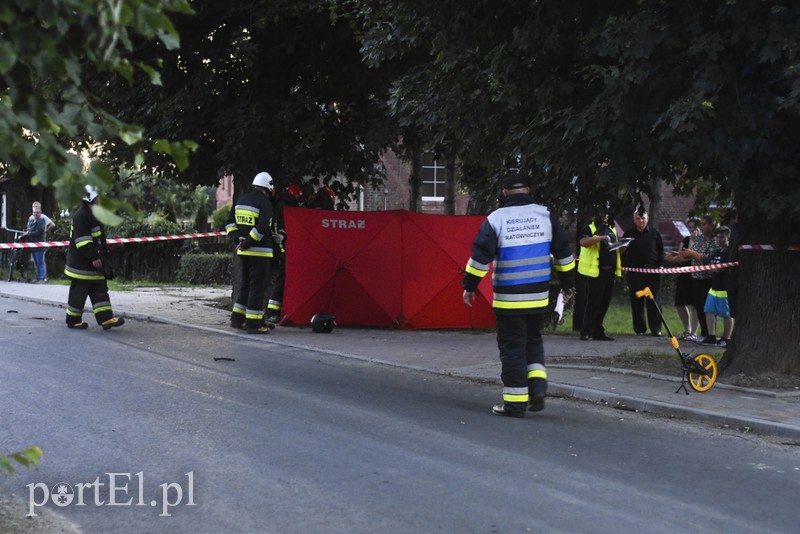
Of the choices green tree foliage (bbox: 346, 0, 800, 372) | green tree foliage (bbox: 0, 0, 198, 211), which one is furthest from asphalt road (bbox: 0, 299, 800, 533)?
green tree foliage (bbox: 0, 0, 198, 211)

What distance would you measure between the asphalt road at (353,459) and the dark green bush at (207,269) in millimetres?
14915

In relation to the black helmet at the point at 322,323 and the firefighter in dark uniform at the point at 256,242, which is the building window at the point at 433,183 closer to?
the black helmet at the point at 322,323

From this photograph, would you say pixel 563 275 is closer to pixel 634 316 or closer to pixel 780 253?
pixel 780 253

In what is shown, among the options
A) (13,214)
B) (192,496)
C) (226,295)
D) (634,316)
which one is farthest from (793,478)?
(13,214)

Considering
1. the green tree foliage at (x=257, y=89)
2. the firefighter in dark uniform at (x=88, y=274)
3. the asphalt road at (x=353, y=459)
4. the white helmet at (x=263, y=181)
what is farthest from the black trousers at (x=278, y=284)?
the asphalt road at (x=353, y=459)

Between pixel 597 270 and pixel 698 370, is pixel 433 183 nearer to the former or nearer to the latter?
pixel 597 270

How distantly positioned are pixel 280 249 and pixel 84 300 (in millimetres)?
2673

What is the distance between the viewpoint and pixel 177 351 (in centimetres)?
1195

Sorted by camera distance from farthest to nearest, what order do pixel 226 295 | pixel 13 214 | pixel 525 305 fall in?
pixel 13 214 → pixel 226 295 → pixel 525 305

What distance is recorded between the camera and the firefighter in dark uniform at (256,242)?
549 inches

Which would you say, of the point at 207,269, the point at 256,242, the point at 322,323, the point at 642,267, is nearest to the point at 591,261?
the point at 642,267

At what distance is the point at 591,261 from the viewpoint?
Result: 48.3 ft

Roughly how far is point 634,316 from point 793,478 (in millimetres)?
9242

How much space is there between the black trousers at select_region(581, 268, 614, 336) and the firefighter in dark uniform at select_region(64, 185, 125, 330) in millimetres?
6138
